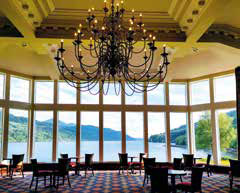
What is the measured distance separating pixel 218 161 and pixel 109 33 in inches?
309

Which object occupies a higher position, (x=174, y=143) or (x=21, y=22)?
(x=21, y=22)

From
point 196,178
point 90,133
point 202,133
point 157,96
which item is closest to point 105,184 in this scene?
point 196,178

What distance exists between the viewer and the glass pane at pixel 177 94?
36.1ft

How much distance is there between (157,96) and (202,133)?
2.45m

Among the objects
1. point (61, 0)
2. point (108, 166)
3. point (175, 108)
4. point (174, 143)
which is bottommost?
Answer: point (108, 166)

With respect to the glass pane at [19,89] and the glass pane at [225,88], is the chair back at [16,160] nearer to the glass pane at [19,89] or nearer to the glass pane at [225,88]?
the glass pane at [19,89]

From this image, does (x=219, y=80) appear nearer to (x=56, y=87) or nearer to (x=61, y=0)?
(x=56, y=87)

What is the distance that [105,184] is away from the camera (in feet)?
24.0

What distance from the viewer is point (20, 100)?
10203mm

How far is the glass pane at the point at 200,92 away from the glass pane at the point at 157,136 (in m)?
1.56

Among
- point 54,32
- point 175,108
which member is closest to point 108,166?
point 175,108

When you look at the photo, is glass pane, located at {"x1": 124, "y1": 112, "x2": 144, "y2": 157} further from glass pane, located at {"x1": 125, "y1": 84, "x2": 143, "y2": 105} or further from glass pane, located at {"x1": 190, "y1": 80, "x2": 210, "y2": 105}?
glass pane, located at {"x1": 190, "y1": 80, "x2": 210, "y2": 105}

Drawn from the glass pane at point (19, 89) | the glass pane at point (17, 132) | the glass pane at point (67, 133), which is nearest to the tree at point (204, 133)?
the glass pane at point (67, 133)

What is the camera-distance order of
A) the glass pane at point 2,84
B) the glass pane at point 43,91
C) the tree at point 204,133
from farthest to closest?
1. the glass pane at point 43,91
2. the tree at point 204,133
3. the glass pane at point 2,84
